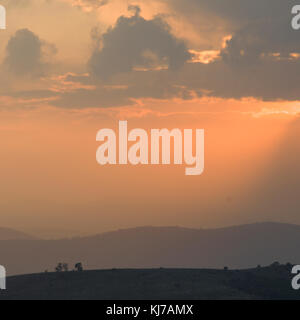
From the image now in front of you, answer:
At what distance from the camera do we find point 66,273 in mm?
160625

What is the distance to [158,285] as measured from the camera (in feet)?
477

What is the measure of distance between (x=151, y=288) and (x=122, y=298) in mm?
6951

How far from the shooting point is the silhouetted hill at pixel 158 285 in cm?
13975

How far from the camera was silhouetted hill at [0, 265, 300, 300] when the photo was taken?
458 feet

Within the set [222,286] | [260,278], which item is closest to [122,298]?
[222,286]
